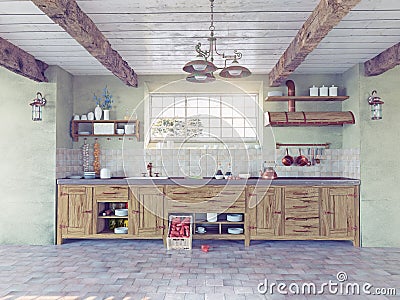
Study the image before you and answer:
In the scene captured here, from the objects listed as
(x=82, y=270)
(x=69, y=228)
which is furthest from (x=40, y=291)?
(x=69, y=228)

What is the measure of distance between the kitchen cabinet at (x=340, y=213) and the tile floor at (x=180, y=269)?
0.20 m

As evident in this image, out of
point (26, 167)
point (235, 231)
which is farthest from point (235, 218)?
point (26, 167)

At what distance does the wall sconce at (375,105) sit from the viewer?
5.42m

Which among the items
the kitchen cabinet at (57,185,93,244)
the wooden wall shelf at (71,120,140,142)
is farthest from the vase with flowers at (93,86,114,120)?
the kitchen cabinet at (57,185,93,244)

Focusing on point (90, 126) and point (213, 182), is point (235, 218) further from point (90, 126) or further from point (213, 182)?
point (90, 126)

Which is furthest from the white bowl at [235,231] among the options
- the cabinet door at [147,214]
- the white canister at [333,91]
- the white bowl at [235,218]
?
the white canister at [333,91]

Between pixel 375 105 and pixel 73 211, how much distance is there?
441cm

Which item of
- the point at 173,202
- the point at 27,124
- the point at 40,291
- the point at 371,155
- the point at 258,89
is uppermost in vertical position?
the point at 258,89

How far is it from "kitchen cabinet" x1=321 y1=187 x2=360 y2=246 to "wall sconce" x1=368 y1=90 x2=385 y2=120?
3.35 ft

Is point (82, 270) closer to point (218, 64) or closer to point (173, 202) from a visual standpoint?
point (173, 202)

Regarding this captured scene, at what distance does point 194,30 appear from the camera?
4.25m

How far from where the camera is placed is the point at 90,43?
4.02 meters

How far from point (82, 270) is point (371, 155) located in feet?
13.2

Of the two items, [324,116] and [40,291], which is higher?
[324,116]
